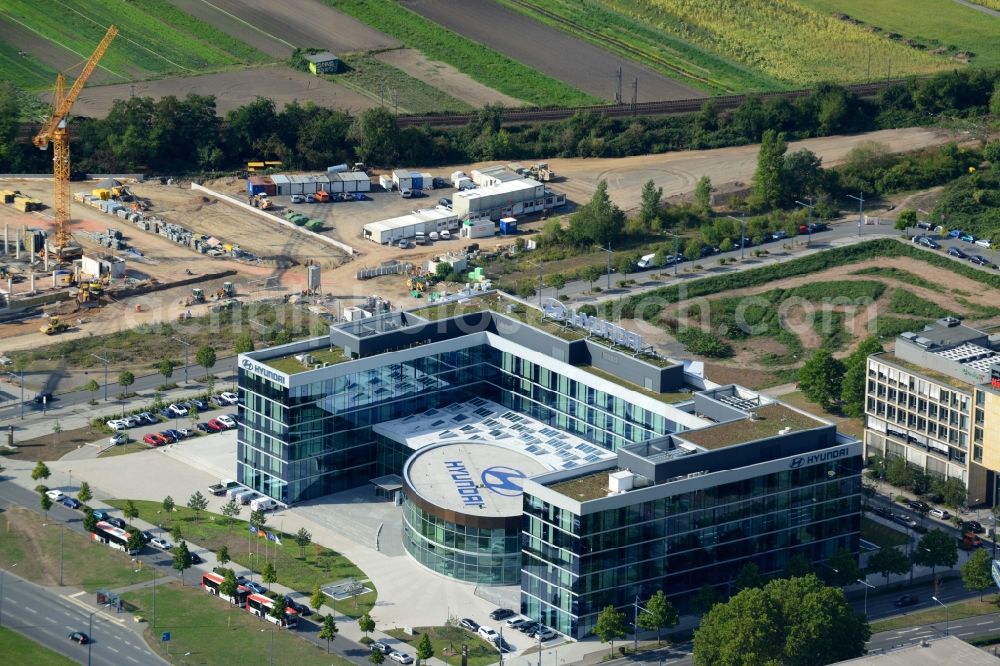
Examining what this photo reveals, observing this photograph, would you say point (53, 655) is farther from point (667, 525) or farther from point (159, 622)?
point (667, 525)

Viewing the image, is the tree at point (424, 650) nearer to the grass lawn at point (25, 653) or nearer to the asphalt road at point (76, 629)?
the asphalt road at point (76, 629)

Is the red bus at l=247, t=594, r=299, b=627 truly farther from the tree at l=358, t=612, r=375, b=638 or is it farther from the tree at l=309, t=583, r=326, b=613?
the tree at l=358, t=612, r=375, b=638

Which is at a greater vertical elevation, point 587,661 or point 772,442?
point 772,442

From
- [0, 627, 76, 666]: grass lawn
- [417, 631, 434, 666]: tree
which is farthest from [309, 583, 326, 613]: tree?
[0, 627, 76, 666]: grass lawn

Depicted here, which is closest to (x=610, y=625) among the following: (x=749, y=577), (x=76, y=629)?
(x=749, y=577)

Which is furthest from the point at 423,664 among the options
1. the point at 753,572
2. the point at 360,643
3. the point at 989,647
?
the point at 989,647

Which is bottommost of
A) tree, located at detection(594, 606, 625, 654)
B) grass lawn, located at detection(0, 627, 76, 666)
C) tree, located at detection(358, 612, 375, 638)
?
grass lawn, located at detection(0, 627, 76, 666)
